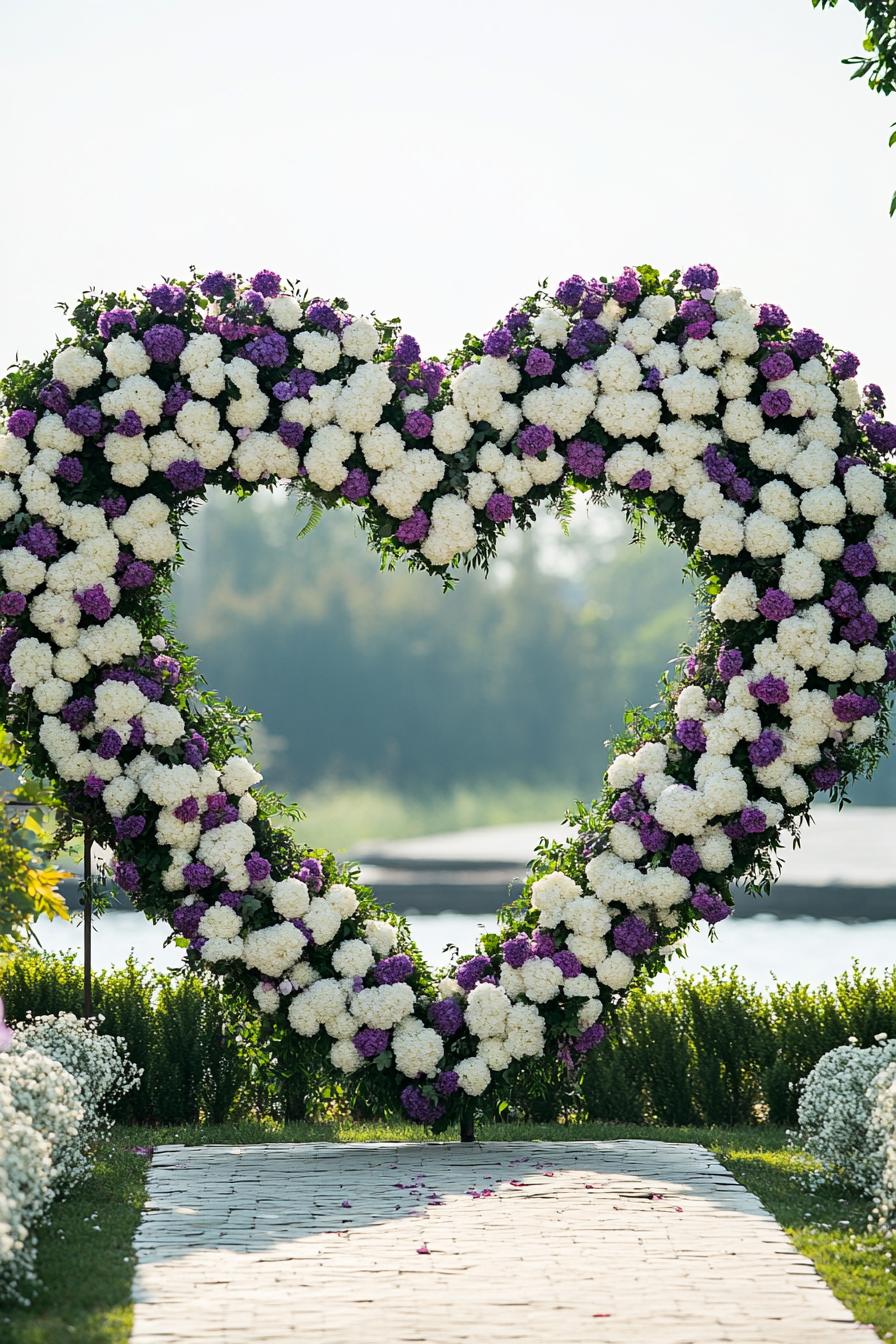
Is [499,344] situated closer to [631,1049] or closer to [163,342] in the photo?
[163,342]

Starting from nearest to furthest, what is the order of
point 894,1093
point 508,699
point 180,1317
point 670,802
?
point 180,1317
point 894,1093
point 670,802
point 508,699

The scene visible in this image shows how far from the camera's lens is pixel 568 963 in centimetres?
749

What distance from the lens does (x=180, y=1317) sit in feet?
16.3

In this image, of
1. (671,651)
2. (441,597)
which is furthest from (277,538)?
(671,651)

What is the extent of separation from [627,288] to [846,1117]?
3.74 metres

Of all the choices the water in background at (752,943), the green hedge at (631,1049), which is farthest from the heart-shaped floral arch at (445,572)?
the water in background at (752,943)

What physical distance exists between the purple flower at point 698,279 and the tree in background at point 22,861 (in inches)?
146

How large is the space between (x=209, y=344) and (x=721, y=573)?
253cm

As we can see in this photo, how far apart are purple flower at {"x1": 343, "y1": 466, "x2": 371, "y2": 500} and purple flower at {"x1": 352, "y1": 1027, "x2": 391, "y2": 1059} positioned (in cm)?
234

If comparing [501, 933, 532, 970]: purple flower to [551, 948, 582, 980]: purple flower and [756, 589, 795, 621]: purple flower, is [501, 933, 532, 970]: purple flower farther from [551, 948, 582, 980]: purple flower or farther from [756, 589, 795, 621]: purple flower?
[756, 589, 795, 621]: purple flower

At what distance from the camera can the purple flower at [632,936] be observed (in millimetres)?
7496

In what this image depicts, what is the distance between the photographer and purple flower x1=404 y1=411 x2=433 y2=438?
7.61 metres

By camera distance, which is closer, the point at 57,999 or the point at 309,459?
the point at 309,459

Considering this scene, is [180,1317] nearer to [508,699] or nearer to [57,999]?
[57,999]
